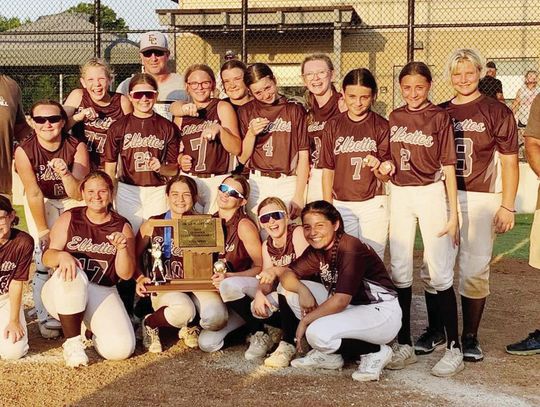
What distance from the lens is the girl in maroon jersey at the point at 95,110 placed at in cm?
539

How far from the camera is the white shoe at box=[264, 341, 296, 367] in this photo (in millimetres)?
4492

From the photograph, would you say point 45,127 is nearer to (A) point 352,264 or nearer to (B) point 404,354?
(A) point 352,264

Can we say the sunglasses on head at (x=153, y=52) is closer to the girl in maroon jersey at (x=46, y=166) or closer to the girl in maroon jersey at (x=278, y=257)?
the girl in maroon jersey at (x=46, y=166)

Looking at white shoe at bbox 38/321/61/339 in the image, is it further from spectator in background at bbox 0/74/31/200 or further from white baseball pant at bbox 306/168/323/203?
white baseball pant at bbox 306/168/323/203

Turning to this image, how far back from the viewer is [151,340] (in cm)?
489

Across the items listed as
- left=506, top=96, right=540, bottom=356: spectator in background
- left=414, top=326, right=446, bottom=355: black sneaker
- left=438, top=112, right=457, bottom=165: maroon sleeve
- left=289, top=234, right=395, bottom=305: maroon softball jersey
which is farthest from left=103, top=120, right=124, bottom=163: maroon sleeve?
left=506, top=96, right=540, bottom=356: spectator in background

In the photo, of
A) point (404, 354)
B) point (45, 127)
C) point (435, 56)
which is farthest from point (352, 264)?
point (435, 56)

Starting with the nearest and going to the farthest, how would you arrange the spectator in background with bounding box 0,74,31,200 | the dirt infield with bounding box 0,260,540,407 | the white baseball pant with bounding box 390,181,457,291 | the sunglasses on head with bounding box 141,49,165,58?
the dirt infield with bounding box 0,260,540,407
the white baseball pant with bounding box 390,181,457,291
the spectator in background with bounding box 0,74,31,200
the sunglasses on head with bounding box 141,49,165,58

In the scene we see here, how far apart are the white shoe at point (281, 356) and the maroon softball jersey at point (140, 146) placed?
156 cm

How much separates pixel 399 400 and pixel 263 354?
43.0 inches

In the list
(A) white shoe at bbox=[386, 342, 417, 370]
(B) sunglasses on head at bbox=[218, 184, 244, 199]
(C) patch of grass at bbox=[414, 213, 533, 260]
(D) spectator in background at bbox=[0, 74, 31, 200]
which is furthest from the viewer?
(C) patch of grass at bbox=[414, 213, 533, 260]

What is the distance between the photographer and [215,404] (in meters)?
3.85

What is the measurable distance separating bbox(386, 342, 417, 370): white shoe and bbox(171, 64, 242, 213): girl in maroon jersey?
1704 millimetres

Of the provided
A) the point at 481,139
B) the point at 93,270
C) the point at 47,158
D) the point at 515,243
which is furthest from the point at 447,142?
the point at 515,243
